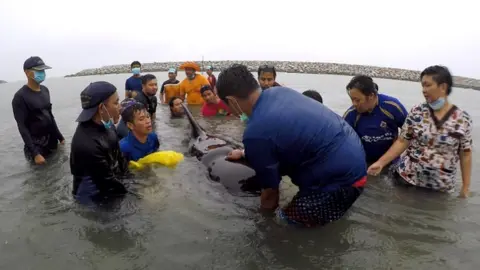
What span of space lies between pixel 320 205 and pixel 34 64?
501 cm

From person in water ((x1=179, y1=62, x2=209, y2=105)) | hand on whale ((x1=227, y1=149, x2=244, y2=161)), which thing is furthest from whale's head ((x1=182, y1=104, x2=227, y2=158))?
person in water ((x1=179, y1=62, x2=209, y2=105))

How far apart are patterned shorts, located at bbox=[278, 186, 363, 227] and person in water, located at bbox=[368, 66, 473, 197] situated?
1.23m

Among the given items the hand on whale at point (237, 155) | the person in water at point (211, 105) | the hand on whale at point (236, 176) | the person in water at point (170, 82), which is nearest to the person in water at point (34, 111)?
the hand on whale at point (236, 176)

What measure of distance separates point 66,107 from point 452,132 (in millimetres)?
13819

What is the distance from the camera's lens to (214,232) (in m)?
3.77

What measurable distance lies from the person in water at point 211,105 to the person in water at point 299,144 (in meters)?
6.50

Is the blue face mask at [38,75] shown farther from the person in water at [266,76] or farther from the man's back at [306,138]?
the man's back at [306,138]

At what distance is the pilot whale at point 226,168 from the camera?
4430 mm

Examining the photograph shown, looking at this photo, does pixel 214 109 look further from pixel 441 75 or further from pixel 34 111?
pixel 441 75

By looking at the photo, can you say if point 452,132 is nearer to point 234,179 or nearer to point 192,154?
point 234,179

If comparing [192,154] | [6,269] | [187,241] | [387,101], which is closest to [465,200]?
[387,101]

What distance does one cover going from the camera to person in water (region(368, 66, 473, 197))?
3848 millimetres

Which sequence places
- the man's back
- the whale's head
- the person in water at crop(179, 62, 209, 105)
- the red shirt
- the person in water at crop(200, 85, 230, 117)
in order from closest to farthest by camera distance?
1. the man's back
2. the whale's head
3. the person in water at crop(200, 85, 230, 117)
4. the red shirt
5. the person in water at crop(179, 62, 209, 105)

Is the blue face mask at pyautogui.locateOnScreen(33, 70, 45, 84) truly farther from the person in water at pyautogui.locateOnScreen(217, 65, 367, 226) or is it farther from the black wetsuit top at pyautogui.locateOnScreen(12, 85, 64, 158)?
the person in water at pyautogui.locateOnScreen(217, 65, 367, 226)
